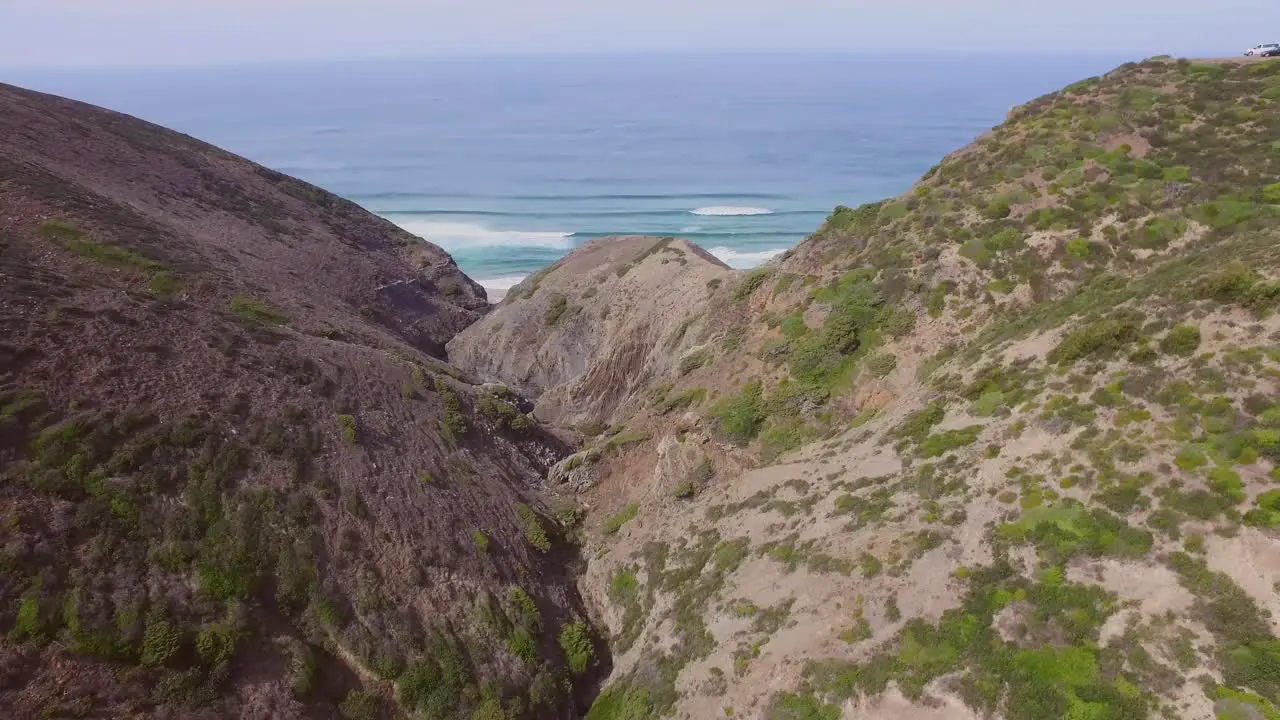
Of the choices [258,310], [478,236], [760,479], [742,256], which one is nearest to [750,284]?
[760,479]

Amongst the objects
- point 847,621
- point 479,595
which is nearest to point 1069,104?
point 847,621

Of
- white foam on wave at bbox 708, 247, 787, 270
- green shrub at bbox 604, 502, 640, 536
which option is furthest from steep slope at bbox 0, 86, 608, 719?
white foam on wave at bbox 708, 247, 787, 270

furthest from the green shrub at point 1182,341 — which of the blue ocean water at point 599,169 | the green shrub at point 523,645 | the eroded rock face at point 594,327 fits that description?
the blue ocean water at point 599,169

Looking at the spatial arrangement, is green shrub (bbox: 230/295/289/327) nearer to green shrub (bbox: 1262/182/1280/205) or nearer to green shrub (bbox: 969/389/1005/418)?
Answer: green shrub (bbox: 969/389/1005/418)

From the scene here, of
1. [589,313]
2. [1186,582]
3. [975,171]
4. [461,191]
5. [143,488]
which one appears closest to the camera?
[1186,582]

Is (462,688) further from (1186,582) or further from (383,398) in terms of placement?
(1186,582)

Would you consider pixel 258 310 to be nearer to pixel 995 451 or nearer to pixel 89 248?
pixel 89 248
